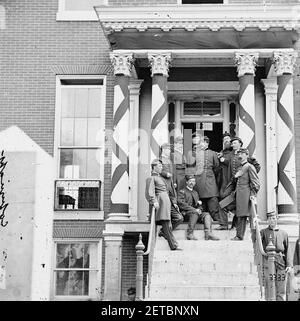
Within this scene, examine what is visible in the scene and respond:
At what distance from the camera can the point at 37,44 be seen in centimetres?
1781

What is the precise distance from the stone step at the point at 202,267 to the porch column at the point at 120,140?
84.4 inches

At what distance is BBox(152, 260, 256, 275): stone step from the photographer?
13.8 m

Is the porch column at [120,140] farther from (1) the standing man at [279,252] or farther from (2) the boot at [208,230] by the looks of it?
(1) the standing man at [279,252]

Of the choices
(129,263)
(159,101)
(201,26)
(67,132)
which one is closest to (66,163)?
(67,132)

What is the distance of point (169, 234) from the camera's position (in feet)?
47.2

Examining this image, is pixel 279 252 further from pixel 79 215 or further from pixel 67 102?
pixel 67 102

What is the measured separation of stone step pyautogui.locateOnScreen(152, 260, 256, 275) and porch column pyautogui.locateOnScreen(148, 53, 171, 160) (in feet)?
9.09

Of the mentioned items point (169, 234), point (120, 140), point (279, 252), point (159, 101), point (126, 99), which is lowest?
point (279, 252)

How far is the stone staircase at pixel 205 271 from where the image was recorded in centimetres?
1314

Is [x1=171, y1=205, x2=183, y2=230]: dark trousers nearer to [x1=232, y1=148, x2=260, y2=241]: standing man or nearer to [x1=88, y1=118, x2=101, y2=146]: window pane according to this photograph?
[x1=232, y1=148, x2=260, y2=241]: standing man

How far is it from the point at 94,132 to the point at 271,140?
13.6 ft

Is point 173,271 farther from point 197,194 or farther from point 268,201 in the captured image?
point 268,201

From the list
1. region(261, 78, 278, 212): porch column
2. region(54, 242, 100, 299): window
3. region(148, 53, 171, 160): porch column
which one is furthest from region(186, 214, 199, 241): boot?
region(54, 242, 100, 299): window
